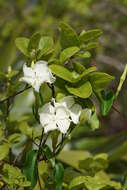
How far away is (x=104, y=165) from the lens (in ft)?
2.90

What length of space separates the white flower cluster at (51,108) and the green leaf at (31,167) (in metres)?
0.07

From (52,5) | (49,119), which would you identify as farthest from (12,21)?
(49,119)

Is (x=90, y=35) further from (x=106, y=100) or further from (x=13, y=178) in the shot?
(x=13, y=178)

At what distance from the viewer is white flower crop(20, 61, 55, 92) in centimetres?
65

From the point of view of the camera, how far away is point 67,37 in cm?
70

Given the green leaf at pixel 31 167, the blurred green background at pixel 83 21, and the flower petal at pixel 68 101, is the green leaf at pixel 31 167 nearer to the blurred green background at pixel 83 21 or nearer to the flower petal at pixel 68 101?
the flower petal at pixel 68 101

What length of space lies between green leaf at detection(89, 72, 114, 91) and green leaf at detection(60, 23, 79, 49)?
6 cm

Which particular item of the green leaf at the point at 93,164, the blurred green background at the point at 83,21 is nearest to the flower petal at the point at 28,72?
the green leaf at the point at 93,164

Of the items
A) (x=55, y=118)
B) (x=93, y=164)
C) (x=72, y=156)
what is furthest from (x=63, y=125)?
(x=72, y=156)

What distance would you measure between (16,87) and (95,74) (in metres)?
0.14

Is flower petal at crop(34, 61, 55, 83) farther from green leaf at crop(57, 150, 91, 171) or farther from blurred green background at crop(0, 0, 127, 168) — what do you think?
blurred green background at crop(0, 0, 127, 168)

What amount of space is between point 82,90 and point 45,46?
0.09 metres

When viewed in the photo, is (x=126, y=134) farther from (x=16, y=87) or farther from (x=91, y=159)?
(x=16, y=87)

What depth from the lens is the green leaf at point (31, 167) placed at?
2.31 feet
